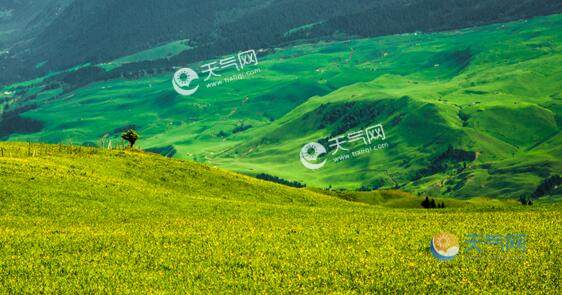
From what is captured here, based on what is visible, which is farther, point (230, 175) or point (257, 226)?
point (230, 175)

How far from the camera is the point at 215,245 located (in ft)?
170

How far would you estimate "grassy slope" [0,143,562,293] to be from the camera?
4066 cm

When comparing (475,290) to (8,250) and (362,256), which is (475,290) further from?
(8,250)

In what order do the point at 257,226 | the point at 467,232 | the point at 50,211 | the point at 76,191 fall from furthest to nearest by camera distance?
the point at 76,191 < the point at 50,211 < the point at 257,226 < the point at 467,232

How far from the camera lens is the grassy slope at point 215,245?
40.7m

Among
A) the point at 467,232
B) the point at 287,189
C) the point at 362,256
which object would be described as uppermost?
the point at 362,256

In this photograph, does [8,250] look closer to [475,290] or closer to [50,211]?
[50,211]

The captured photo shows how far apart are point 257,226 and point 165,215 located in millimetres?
16859

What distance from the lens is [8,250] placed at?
49.6 meters

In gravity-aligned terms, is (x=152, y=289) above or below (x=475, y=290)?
above

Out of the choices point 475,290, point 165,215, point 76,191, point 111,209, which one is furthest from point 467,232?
point 76,191

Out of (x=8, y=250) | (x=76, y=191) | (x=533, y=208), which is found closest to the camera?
(x=8, y=250)

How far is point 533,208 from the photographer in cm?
9012

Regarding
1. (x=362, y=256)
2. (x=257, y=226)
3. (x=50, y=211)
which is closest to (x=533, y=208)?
(x=257, y=226)
